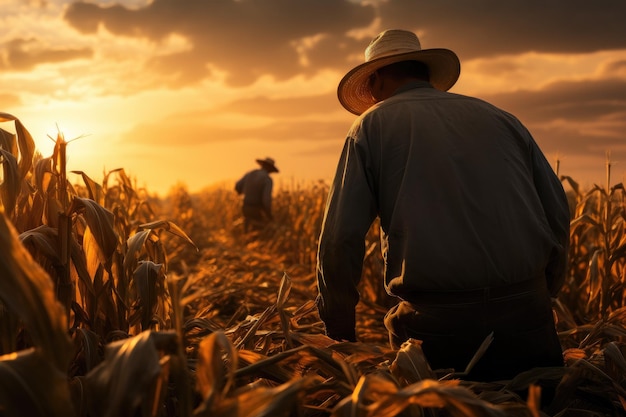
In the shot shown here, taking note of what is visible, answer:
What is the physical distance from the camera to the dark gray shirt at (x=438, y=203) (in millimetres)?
2031

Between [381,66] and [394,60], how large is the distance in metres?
0.10

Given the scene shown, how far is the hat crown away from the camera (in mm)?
2412

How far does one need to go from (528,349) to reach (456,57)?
123cm

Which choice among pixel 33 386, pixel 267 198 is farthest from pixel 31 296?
pixel 267 198

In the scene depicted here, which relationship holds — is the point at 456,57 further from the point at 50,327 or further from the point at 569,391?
the point at 50,327

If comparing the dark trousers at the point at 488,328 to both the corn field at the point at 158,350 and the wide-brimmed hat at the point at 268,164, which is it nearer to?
the corn field at the point at 158,350

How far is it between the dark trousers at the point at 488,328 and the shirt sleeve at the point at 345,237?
23 centimetres

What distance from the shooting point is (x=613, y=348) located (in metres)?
1.97

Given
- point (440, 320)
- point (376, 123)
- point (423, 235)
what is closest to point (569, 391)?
point (440, 320)

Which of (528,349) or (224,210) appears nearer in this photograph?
(528,349)

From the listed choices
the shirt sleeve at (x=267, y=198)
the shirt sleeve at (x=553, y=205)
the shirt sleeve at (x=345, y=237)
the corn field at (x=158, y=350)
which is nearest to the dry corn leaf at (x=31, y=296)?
the corn field at (x=158, y=350)

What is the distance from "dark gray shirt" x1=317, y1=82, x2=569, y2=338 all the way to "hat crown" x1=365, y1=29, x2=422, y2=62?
22 centimetres

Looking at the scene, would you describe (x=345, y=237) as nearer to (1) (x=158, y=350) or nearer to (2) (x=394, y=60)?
(2) (x=394, y=60)

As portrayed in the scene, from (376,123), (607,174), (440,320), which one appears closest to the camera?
(440,320)
